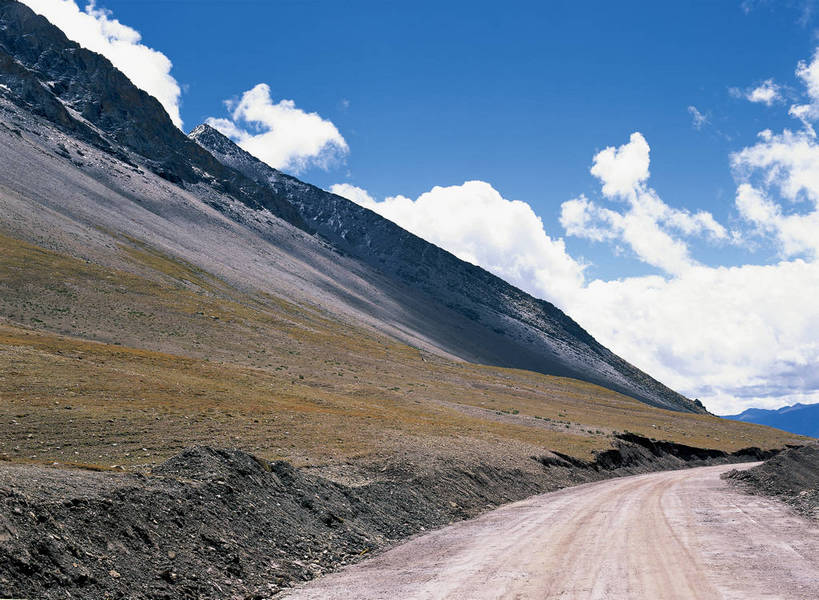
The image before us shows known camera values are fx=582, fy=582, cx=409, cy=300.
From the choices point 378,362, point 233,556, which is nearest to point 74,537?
point 233,556

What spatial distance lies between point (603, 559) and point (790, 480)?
87.0 feet

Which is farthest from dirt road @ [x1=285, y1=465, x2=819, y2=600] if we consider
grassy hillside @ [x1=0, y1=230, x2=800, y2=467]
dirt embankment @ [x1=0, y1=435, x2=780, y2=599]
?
grassy hillside @ [x1=0, y1=230, x2=800, y2=467]

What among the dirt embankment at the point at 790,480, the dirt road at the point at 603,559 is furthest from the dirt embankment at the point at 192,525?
the dirt embankment at the point at 790,480

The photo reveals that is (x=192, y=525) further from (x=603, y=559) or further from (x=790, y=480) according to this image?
(x=790, y=480)

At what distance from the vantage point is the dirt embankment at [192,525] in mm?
11461

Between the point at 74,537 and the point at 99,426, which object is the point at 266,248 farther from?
the point at 74,537

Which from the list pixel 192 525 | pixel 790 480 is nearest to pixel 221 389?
pixel 192 525

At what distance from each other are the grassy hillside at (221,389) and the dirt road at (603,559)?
35.4ft

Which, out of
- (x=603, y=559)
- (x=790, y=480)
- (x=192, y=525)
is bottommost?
(x=192, y=525)

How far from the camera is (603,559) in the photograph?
54.3ft

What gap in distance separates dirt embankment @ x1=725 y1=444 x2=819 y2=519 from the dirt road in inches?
79.7

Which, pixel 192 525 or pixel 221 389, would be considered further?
pixel 221 389

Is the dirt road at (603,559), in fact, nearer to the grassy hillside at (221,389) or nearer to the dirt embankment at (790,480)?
the dirt embankment at (790,480)

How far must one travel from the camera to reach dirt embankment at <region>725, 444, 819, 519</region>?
28.2 m
